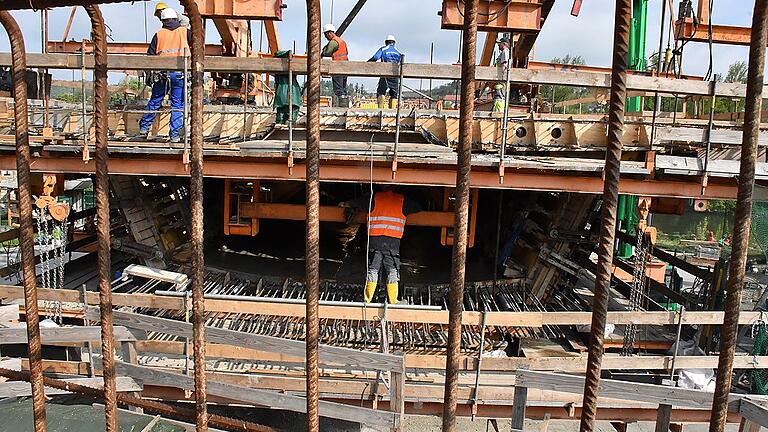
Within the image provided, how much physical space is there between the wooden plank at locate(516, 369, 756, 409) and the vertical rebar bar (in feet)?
10.3

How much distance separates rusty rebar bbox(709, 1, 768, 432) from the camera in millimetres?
1602

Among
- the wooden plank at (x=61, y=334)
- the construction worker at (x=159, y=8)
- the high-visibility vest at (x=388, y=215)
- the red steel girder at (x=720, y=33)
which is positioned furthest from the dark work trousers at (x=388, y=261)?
the red steel girder at (x=720, y=33)

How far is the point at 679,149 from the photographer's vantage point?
7.52 meters

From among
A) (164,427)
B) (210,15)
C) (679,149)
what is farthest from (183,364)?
(679,149)

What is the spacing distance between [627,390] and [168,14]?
292 inches

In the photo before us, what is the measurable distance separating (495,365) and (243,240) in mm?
5962

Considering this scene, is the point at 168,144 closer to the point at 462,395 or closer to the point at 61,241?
the point at 61,241

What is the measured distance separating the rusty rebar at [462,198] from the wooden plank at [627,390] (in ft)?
8.48

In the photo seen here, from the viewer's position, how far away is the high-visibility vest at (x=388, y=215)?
7160 millimetres

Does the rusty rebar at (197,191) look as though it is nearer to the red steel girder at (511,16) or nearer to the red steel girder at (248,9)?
the red steel girder at (248,9)

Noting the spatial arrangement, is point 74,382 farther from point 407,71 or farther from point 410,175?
point 407,71

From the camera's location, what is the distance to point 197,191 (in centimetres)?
202

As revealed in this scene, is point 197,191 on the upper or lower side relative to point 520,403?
upper

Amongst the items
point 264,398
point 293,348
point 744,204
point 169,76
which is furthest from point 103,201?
point 169,76
